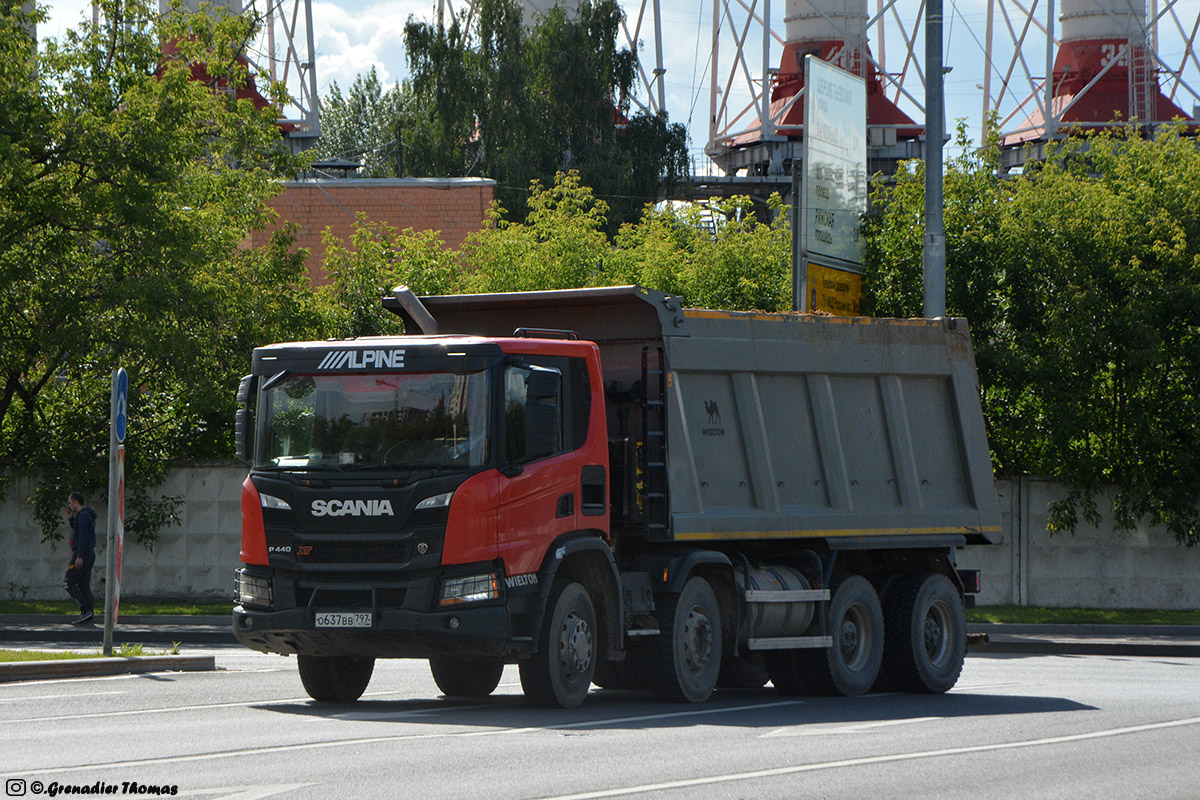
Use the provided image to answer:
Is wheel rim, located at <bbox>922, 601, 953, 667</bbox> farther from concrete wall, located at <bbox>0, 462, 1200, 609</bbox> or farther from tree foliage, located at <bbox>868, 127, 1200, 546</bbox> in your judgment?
concrete wall, located at <bbox>0, 462, 1200, 609</bbox>

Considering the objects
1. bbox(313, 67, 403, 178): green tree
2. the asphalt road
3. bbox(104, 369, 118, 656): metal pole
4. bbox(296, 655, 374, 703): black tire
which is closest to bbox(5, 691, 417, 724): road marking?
the asphalt road

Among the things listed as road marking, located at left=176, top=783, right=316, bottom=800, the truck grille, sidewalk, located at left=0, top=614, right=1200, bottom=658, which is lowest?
sidewalk, located at left=0, top=614, right=1200, bottom=658

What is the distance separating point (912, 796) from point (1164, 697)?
6540 millimetres

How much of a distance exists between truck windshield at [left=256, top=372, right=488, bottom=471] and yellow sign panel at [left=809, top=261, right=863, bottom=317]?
11191mm

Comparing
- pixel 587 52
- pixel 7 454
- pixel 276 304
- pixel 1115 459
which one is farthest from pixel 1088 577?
pixel 587 52

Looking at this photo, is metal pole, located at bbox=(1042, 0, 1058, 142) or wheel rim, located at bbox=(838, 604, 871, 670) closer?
wheel rim, located at bbox=(838, 604, 871, 670)

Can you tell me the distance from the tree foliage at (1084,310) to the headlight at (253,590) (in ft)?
48.6

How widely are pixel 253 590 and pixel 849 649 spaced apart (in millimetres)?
5440

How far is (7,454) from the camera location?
25.7m

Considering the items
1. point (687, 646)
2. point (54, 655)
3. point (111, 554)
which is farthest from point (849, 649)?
point (54, 655)

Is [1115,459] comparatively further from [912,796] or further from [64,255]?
[912,796]

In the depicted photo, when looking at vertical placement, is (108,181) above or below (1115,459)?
above

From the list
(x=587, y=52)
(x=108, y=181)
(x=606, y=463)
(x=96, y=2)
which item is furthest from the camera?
(x=587, y=52)

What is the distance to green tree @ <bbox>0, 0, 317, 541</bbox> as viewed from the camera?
2253 centimetres
